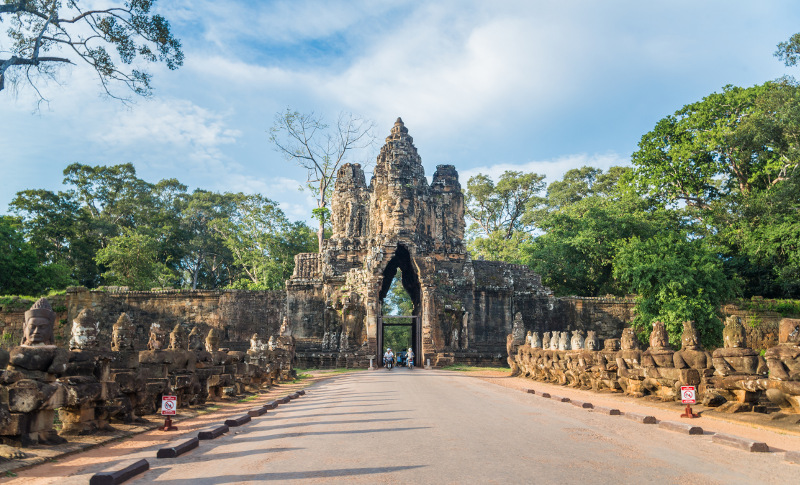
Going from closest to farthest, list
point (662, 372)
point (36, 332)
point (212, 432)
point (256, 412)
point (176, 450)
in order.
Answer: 1. point (176, 450)
2. point (36, 332)
3. point (212, 432)
4. point (256, 412)
5. point (662, 372)

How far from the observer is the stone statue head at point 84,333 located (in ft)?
27.2

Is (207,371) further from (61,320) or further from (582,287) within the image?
(582,287)

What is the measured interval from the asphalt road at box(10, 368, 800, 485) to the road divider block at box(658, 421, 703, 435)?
140 millimetres

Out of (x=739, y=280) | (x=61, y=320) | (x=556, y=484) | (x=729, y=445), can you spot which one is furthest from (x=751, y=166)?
(x=61, y=320)

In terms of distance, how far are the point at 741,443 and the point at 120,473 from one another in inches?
260

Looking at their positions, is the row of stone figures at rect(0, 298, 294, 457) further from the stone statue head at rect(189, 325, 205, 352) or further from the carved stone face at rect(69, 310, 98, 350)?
the stone statue head at rect(189, 325, 205, 352)

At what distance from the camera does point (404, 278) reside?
39.7 meters

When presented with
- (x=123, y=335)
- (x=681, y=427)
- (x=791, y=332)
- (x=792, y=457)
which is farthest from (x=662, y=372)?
(x=123, y=335)

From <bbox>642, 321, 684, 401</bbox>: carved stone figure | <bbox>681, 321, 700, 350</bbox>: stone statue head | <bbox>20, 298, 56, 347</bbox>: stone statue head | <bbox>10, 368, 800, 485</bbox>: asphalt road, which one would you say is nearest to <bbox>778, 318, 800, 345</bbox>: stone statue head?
<bbox>642, 321, 684, 401</bbox>: carved stone figure

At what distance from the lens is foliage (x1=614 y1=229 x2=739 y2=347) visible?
25.9m

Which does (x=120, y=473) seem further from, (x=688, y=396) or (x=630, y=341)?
(x=630, y=341)

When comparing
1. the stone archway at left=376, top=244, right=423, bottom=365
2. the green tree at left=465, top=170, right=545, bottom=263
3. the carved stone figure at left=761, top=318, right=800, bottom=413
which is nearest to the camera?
the carved stone figure at left=761, top=318, right=800, bottom=413

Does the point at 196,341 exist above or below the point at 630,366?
above

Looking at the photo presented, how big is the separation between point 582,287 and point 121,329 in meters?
34.2
